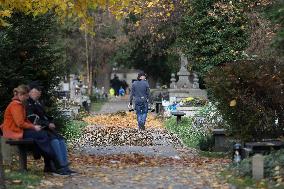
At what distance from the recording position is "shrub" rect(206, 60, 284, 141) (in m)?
11.9

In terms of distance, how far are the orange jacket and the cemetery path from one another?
890mm

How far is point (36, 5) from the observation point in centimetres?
1262

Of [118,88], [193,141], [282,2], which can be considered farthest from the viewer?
[118,88]

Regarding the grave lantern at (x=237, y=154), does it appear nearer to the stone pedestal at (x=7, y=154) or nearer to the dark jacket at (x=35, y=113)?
the dark jacket at (x=35, y=113)

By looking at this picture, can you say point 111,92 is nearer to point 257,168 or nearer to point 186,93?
point 186,93

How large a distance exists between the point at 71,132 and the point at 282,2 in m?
11.0

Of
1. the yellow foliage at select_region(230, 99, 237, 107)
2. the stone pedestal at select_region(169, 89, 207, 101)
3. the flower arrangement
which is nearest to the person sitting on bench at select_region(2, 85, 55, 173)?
the yellow foliage at select_region(230, 99, 237, 107)

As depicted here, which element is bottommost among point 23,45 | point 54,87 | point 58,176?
point 58,176

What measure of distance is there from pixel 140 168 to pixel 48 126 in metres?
1.96

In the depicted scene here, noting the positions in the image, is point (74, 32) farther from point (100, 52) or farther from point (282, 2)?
point (282, 2)

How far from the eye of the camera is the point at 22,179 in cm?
995

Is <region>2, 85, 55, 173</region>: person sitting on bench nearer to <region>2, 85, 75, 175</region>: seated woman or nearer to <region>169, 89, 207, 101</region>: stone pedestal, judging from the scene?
<region>2, 85, 75, 175</region>: seated woman

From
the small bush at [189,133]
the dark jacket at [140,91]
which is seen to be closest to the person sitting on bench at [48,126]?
the small bush at [189,133]

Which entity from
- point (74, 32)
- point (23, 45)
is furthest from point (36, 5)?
A: point (74, 32)
